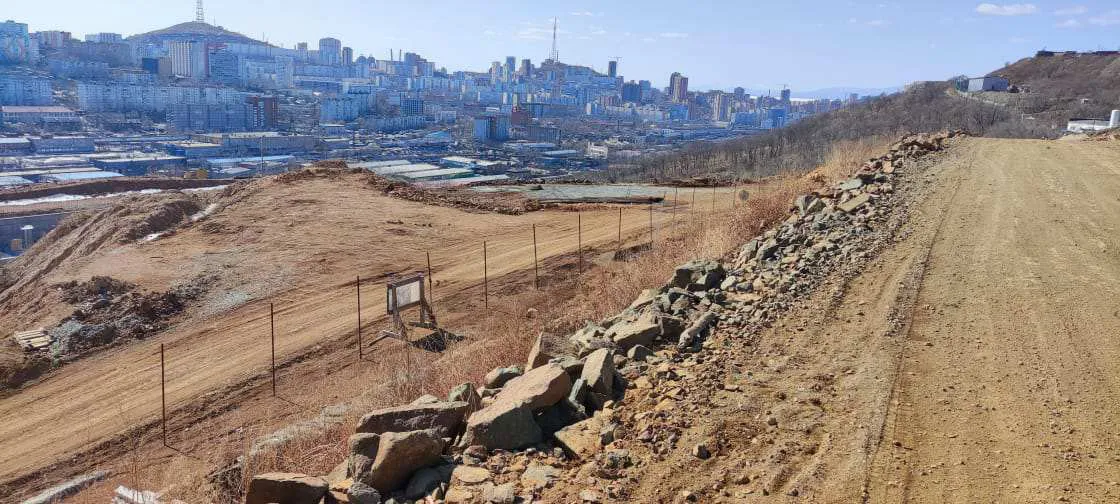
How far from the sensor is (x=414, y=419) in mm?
5465

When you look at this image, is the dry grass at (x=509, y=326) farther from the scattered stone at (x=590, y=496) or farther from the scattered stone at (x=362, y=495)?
the scattered stone at (x=590, y=496)

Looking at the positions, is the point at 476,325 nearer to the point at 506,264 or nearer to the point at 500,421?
the point at 506,264

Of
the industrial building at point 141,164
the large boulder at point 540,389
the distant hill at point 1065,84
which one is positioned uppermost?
the distant hill at point 1065,84

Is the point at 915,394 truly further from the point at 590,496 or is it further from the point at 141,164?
the point at 141,164

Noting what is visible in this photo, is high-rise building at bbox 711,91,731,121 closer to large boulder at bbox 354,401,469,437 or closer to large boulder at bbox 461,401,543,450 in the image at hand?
large boulder at bbox 354,401,469,437

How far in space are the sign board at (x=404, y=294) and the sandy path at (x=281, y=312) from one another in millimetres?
758

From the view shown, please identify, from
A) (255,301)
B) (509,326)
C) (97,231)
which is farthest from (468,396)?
(97,231)

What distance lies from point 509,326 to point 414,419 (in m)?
5.49

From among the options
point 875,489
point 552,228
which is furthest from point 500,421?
point 552,228

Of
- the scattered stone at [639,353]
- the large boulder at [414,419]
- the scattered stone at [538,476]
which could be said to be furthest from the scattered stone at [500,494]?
the scattered stone at [639,353]

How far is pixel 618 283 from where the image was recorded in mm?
11594

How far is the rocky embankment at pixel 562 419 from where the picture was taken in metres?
4.70

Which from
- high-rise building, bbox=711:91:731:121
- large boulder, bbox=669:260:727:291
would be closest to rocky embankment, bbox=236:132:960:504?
large boulder, bbox=669:260:727:291

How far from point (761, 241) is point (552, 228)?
31.8 feet
